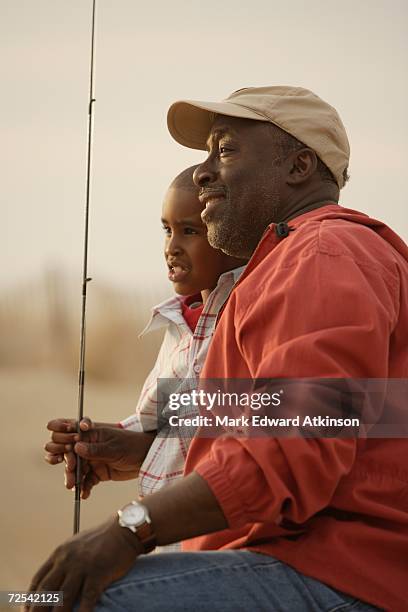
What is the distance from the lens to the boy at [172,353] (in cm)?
239

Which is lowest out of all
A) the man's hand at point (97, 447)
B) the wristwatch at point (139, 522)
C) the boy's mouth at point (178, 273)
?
the man's hand at point (97, 447)

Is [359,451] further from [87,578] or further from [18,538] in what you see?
[18,538]

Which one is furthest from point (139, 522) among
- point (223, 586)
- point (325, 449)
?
point (325, 449)

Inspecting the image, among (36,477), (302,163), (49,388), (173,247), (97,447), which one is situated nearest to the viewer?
(302,163)

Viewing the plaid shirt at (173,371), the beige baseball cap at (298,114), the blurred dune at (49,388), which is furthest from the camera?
the blurred dune at (49,388)

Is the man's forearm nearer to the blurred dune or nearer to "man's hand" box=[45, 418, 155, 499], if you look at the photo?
"man's hand" box=[45, 418, 155, 499]

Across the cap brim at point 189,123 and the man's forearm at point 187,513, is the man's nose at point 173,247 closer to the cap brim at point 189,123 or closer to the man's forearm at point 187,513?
the cap brim at point 189,123

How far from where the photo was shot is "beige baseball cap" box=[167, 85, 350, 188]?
2.12m

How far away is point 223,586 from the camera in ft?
4.92

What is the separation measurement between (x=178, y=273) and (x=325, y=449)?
1.13 m

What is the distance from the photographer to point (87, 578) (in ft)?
4.63

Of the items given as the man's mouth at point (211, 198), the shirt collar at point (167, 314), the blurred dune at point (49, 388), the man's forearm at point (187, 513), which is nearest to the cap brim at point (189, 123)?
the man's mouth at point (211, 198)

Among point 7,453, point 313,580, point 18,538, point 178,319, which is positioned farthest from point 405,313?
point 7,453

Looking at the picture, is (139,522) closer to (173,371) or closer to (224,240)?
(224,240)
